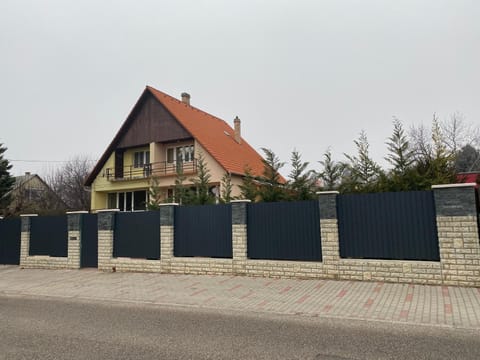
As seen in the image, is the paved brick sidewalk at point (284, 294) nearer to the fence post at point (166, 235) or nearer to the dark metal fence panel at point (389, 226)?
the fence post at point (166, 235)

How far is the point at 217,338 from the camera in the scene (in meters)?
5.16

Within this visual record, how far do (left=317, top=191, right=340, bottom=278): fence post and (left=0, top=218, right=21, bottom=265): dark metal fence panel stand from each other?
46.7 ft

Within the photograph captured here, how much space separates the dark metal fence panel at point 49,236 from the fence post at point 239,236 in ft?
26.4

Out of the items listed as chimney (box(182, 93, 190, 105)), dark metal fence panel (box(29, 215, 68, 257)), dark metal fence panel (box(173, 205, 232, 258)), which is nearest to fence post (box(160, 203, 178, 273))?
dark metal fence panel (box(173, 205, 232, 258))

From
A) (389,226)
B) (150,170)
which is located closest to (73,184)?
(150,170)

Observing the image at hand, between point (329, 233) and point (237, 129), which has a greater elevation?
point (237, 129)

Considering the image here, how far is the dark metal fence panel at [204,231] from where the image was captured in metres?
10.9

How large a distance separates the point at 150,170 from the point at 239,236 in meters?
13.5

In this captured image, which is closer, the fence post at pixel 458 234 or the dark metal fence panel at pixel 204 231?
the fence post at pixel 458 234

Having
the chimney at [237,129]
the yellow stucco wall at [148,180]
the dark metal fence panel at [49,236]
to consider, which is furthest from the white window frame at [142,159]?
the dark metal fence panel at [49,236]

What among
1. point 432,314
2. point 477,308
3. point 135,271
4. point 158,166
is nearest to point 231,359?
point 432,314

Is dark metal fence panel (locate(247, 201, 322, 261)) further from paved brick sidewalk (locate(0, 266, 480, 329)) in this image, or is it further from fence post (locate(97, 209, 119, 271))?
fence post (locate(97, 209, 119, 271))

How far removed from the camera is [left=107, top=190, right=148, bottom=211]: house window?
2388cm

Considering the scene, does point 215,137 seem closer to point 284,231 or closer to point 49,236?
point 49,236
